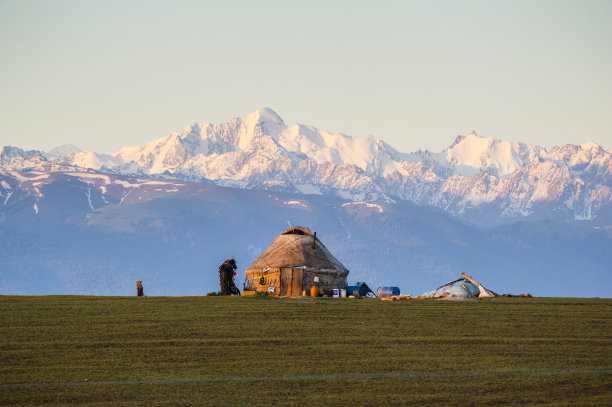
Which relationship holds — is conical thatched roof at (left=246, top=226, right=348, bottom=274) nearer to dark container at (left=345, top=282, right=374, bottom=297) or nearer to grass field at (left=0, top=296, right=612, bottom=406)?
dark container at (left=345, top=282, right=374, bottom=297)

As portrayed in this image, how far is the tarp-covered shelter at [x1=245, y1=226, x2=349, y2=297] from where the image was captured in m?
95.4

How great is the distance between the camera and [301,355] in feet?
172

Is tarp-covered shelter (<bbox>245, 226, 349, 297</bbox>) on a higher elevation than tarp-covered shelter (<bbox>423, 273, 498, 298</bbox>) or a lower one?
higher

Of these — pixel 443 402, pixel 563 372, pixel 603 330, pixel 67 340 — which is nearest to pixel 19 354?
pixel 67 340

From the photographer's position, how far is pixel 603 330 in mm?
61125

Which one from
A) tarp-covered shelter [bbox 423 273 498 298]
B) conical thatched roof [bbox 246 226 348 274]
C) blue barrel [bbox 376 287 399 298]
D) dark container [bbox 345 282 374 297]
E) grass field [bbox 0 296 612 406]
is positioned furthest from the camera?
blue barrel [bbox 376 287 399 298]

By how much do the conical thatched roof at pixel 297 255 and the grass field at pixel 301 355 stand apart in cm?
2282

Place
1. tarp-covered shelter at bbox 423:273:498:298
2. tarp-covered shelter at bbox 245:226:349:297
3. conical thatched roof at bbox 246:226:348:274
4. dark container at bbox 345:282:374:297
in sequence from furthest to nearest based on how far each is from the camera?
dark container at bbox 345:282:374:297
conical thatched roof at bbox 246:226:348:274
tarp-covered shelter at bbox 245:226:349:297
tarp-covered shelter at bbox 423:273:498:298

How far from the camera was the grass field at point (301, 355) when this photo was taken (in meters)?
44.3

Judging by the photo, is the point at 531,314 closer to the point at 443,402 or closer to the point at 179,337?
the point at 179,337

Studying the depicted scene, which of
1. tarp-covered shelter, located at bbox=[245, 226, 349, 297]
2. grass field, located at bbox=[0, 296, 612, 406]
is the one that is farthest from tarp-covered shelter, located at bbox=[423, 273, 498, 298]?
grass field, located at bbox=[0, 296, 612, 406]

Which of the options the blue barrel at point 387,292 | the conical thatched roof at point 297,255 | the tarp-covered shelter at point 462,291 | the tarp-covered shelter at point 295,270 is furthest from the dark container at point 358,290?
the tarp-covered shelter at point 462,291

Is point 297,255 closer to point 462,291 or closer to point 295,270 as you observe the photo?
point 295,270

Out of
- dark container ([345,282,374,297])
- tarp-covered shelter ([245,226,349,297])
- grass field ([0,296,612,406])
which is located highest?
tarp-covered shelter ([245,226,349,297])
